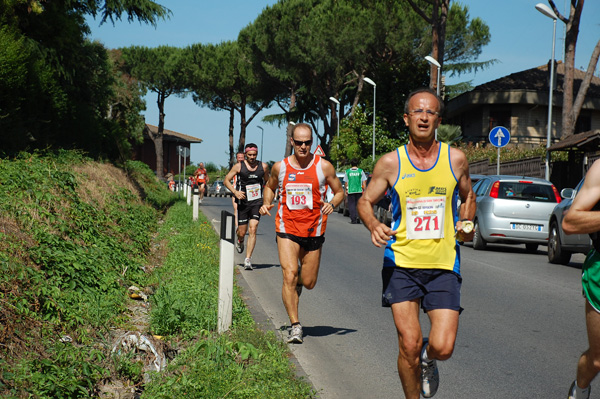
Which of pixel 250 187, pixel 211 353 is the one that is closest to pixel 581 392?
pixel 211 353

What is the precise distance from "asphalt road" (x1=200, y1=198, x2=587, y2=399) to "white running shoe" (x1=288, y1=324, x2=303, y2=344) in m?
0.09

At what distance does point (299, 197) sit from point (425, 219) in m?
2.86

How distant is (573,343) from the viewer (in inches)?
277

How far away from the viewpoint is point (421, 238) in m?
4.32

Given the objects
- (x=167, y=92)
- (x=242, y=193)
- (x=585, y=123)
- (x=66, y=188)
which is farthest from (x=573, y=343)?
(x=167, y=92)

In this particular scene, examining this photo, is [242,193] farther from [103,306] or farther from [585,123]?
[585,123]

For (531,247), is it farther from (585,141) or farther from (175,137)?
(175,137)

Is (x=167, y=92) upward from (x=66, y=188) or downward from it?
upward

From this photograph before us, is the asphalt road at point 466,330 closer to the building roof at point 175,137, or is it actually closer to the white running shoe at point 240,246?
the white running shoe at point 240,246

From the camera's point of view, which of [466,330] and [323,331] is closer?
[323,331]

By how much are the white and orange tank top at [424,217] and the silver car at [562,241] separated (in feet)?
30.3

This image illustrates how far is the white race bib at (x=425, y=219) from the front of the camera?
431cm

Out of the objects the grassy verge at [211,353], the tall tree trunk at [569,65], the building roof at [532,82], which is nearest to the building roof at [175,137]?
the building roof at [532,82]

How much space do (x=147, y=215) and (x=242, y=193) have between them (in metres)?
5.57
